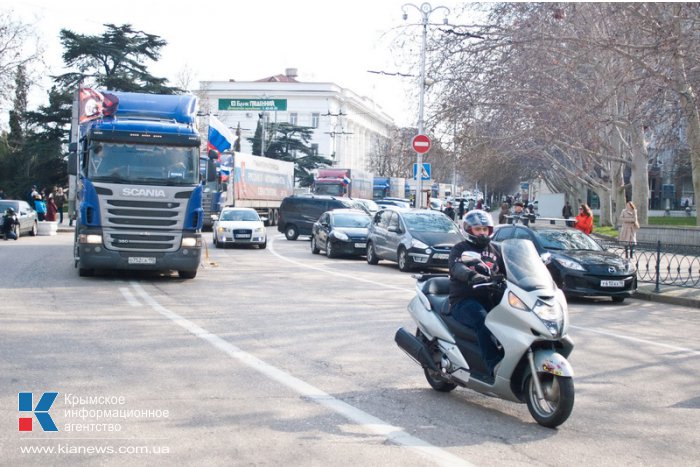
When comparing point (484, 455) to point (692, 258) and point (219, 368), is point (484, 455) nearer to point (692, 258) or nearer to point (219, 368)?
point (219, 368)

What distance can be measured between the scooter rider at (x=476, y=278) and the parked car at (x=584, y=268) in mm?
9225

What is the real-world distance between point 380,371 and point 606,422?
8.27ft

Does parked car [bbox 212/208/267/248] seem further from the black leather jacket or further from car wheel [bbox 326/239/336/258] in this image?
the black leather jacket

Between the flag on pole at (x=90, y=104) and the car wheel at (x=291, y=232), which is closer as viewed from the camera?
the flag on pole at (x=90, y=104)

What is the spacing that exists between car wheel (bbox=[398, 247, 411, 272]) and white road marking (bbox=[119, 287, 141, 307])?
8646 mm

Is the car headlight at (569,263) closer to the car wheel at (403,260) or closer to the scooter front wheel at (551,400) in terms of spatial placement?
the car wheel at (403,260)

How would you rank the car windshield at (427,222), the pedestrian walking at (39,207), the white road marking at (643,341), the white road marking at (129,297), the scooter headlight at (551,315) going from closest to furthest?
the scooter headlight at (551,315)
the white road marking at (643,341)
the white road marking at (129,297)
the car windshield at (427,222)
the pedestrian walking at (39,207)

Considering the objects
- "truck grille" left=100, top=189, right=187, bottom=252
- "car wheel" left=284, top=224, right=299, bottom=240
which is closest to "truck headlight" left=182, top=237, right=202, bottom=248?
"truck grille" left=100, top=189, right=187, bottom=252

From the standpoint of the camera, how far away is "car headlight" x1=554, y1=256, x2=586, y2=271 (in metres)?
17.0

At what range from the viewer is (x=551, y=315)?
655 centimetres

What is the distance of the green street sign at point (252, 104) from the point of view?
128 ft

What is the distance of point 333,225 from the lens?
1102 inches

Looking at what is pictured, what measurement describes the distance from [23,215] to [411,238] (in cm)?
1990

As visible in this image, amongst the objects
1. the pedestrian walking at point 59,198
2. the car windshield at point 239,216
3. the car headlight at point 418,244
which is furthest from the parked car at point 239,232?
the pedestrian walking at point 59,198
